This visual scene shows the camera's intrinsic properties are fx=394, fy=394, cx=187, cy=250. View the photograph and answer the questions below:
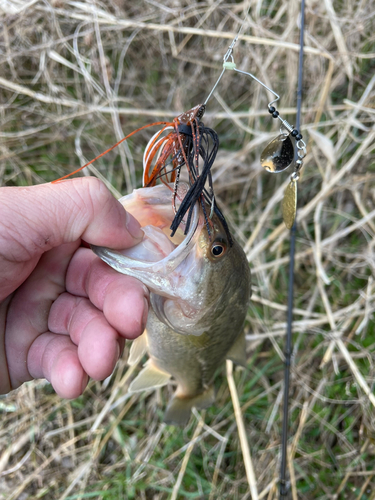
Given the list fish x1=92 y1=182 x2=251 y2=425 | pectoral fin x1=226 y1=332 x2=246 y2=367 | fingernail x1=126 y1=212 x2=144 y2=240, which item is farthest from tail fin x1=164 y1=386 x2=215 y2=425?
fingernail x1=126 y1=212 x2=144 y2=240

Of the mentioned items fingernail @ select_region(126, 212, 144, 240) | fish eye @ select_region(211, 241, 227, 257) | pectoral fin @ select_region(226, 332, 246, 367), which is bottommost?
pectoral fin @ select_region(226, 332, 246, 367)

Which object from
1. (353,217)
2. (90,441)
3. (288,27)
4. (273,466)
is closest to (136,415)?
(90,441)

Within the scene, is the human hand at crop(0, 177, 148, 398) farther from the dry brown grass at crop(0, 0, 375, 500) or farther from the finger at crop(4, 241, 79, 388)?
the dry brown grass at crop(0, 0, 375, 500)

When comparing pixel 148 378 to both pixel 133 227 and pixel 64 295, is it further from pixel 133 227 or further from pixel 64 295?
pixel 133 227

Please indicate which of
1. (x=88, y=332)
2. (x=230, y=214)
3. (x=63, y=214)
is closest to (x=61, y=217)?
(x=63, y=214)

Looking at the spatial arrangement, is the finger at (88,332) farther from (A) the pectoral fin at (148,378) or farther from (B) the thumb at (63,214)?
(A) the pectoral fin at (148,378)

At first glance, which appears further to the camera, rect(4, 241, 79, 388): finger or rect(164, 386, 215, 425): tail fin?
rect(164, 386, 215, 425): tail fin

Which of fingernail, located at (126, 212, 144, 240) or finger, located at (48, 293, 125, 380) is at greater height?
fingernail, located at (126, 212, 144, 240)

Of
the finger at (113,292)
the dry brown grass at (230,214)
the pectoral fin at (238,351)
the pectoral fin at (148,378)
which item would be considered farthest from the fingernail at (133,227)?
the dry brown grass at (230,214)
